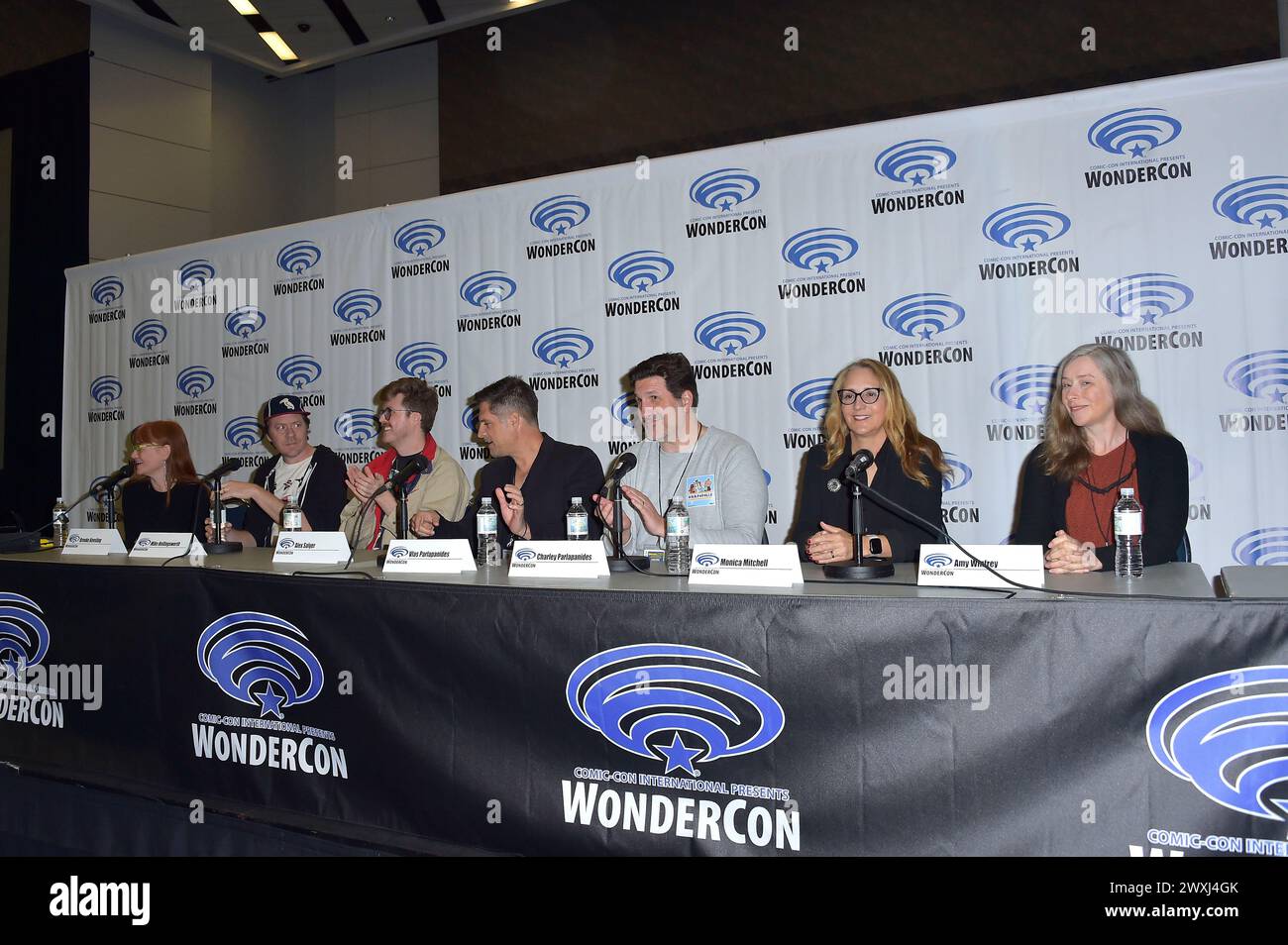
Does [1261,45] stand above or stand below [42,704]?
A: above

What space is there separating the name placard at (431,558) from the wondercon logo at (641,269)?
2344 millimetres

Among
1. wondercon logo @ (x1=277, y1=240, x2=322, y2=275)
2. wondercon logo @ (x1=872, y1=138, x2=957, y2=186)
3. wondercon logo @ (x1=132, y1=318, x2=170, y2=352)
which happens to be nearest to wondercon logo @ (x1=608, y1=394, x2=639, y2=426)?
wondercon logo @ (x1=872, y1=138, x2=957, y2=186)

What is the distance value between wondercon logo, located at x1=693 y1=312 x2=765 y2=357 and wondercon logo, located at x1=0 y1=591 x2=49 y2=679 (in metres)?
2.85

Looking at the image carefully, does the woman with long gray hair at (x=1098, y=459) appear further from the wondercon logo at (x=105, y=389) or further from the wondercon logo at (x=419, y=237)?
the wondercon logo at (x=105, y=389)

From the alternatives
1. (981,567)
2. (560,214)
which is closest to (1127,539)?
(981,567)

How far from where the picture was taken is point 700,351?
164 inches

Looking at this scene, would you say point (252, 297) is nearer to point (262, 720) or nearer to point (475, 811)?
point (262, 720)

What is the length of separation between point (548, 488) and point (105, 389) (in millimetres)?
4557

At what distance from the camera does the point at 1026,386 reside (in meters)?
3.58

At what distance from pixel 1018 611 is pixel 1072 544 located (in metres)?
0.61

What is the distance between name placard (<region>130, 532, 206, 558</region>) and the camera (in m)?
2.78

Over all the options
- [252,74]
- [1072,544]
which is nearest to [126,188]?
[252,74]

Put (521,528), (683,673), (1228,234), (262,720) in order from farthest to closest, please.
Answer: (1228,234), (521,528), (262,720), (683,673)

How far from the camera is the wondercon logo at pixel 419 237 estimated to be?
4.87m
